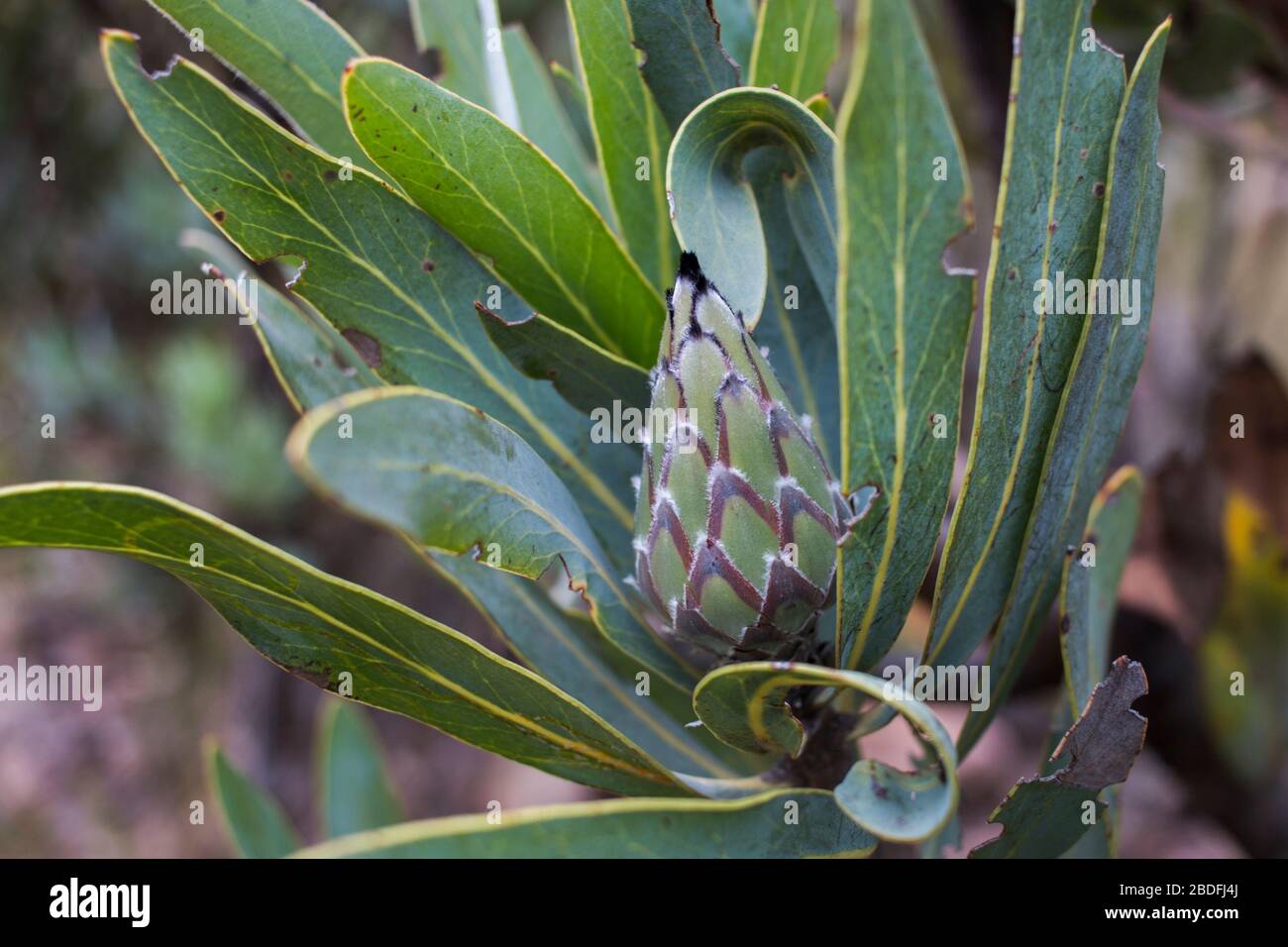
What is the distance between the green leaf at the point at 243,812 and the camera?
1.19 m

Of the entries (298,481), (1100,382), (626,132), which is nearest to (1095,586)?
(1100,382)

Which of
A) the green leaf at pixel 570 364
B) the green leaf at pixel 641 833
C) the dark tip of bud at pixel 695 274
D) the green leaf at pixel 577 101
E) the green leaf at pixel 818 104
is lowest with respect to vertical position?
the green leaf at pixel 641 833

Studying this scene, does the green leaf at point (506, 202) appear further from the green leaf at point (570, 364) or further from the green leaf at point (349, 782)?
the green leaf at point (349, 782)

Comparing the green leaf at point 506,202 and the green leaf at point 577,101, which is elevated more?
the green leaf at point 577,101

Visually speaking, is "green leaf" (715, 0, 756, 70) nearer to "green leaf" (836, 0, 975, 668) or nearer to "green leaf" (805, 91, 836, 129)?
"green leaf" (805, 91, 836, 129)

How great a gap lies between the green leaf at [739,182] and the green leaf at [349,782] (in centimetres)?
88

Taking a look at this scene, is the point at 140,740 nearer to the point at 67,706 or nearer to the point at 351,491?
the point at 67,706

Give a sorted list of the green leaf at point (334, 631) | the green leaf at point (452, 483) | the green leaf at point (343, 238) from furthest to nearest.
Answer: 1. the green leaf at point (343, 238)
2. the green leaf at point (334, 631)
3. the green leaf at point (452, 483)

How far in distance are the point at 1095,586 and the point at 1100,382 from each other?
225 millimetres

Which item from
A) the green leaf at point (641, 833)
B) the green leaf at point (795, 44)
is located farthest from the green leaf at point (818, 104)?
the green leaf at point (641, 833)

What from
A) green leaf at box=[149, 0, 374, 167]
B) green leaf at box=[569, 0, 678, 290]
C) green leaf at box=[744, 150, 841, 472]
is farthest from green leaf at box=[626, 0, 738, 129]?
green leaf at box=[149, 0, 374, 167]
